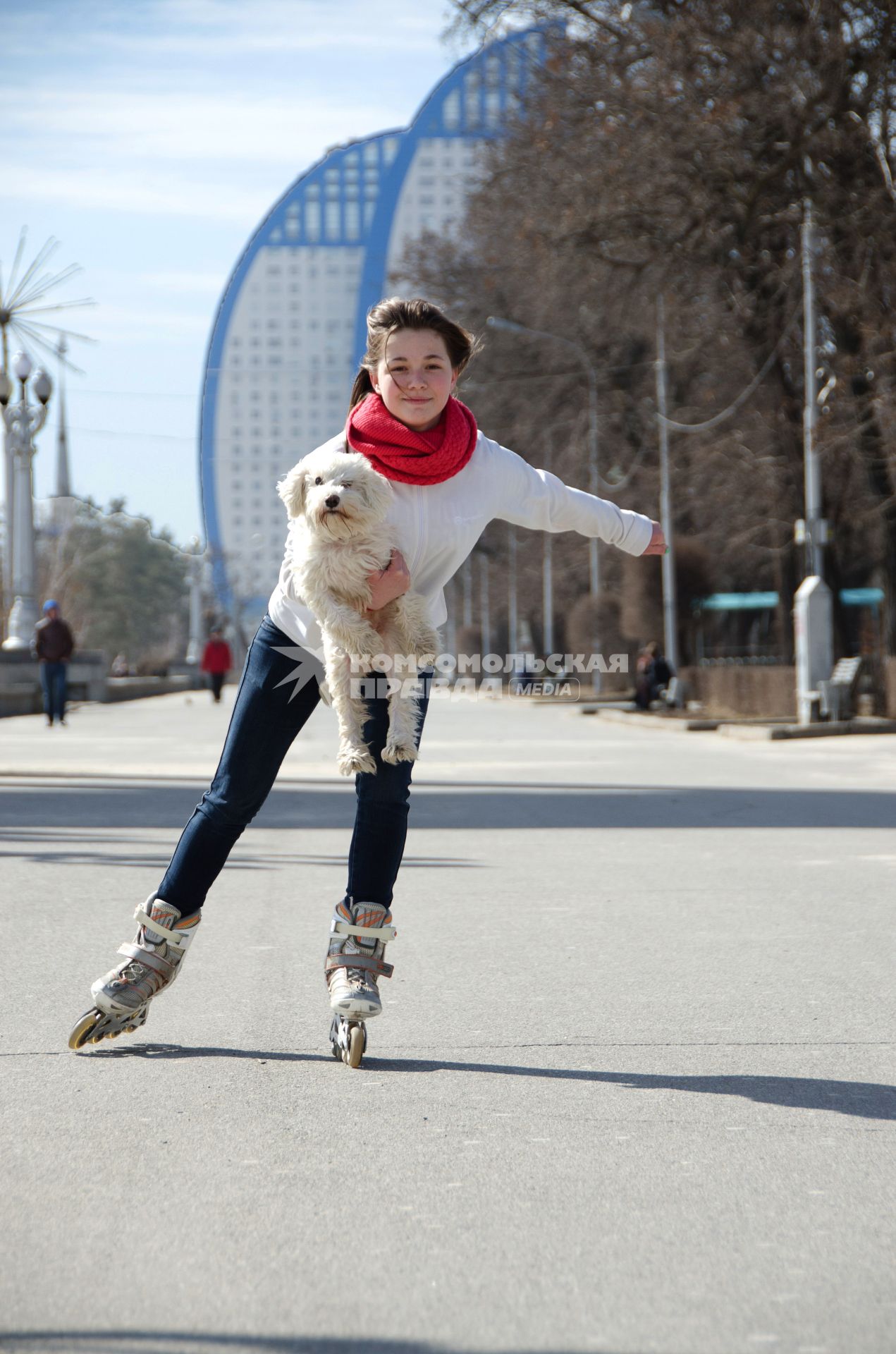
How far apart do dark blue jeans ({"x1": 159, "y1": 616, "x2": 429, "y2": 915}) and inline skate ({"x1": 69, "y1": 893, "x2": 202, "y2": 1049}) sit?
0.05m

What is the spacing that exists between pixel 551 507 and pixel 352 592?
63 centimetres

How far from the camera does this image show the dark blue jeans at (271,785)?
478cm

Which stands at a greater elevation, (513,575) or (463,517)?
(513,575)

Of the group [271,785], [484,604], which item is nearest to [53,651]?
[271,785]

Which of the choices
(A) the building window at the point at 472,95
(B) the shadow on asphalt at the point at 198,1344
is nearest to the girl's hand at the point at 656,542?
(B) the shadow on asphalt at the point at 198,1344

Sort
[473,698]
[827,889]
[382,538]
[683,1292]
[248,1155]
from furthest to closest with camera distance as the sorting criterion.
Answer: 1. [473,698]
2. [827,889]
3. [382,538]
4. [248,1155]
5. [683,1292]

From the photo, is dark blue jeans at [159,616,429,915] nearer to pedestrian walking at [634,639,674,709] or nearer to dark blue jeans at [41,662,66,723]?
dark blue jeans at [41,662,66,723]

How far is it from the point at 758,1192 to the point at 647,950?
10.1 ft

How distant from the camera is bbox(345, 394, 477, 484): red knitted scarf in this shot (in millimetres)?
4586

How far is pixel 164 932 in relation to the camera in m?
4.88

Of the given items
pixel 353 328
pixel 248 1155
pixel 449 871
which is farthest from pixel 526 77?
pixel 353 328

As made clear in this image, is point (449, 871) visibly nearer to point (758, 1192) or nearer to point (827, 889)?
point (827, 889)

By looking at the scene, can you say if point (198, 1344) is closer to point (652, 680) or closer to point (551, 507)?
point (551, 507)

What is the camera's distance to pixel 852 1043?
503cm
